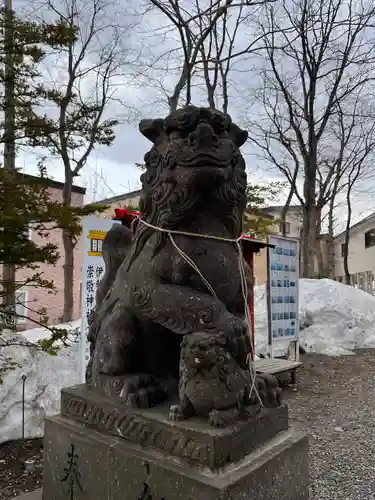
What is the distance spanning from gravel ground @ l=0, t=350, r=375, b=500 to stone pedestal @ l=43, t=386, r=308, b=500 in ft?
2.53

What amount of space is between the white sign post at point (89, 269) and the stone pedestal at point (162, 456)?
1.83 metres

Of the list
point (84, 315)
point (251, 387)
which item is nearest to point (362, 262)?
point (84, 315)

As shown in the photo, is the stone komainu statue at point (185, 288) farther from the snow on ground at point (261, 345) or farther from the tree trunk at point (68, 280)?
the tree trunk at point (68, 280)

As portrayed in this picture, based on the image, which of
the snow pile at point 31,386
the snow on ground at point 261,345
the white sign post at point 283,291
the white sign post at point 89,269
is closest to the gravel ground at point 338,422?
the white sign post at point 283,291

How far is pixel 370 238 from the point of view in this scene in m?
22.4

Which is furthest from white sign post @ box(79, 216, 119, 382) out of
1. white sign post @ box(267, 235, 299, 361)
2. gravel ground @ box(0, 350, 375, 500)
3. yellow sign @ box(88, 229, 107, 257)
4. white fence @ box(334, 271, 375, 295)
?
white fence @ box(334, 271, 375, 295)

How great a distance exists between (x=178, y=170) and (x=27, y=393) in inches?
133

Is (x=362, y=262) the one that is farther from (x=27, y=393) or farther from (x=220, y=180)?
(x=220, y=180)

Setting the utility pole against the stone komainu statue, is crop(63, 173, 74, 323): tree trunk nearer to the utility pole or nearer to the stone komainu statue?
the utility pole

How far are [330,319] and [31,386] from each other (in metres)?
6.78

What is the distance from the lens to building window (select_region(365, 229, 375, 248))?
2212cm

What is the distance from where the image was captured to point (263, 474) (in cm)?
143

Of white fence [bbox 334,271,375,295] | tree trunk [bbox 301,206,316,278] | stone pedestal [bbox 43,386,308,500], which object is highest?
tree trunk [bbox 301,206,316,278]

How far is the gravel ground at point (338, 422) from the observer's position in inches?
121
